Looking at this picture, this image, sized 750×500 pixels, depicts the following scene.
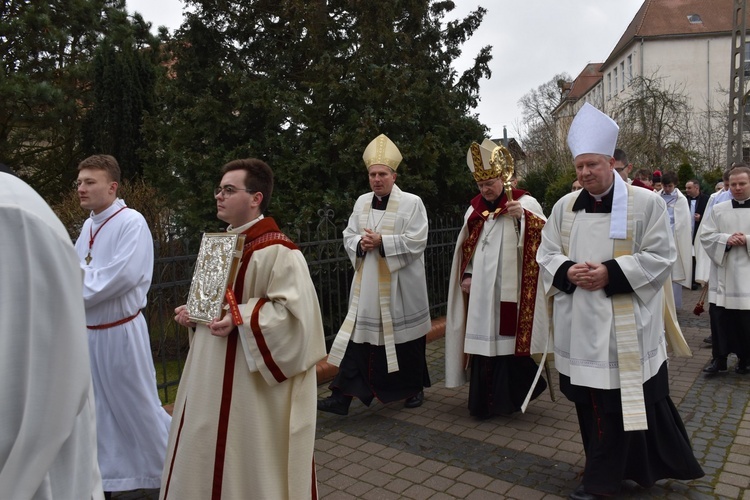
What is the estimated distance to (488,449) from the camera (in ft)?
14.7

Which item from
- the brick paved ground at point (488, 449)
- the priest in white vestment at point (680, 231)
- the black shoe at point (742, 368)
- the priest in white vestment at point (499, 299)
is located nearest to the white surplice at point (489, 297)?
the priest in white vestment at point (499, 299)

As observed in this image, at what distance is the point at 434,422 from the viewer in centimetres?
510

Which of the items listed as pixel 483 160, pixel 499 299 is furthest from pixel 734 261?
pixel 483 160

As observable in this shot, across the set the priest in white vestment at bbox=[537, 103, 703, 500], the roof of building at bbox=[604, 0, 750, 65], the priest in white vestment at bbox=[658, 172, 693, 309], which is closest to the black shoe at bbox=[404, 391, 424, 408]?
the priest in white vestment at bbox=[537, 103, 703, 500]

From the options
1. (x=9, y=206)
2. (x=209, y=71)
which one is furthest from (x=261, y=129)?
(x=9, y=206)

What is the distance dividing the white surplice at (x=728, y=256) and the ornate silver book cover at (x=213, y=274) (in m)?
5.28

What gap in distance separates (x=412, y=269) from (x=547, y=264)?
1.85 metres

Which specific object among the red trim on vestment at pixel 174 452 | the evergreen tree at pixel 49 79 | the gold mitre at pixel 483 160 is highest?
the evergreen tree at pixel 49 79

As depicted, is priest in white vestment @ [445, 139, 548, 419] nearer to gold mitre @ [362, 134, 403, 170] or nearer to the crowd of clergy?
the crowd of clergy

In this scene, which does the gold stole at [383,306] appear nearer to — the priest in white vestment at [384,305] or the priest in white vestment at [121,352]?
the priest in white vestment at [384,305]

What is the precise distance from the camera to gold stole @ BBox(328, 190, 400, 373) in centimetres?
524

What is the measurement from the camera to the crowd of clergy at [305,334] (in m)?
1.22

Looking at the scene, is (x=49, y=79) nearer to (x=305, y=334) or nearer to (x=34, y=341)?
(x=305, y=334)

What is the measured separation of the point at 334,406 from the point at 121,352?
2.04 m
